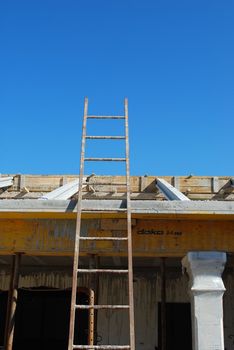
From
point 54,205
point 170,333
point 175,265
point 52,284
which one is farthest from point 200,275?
point 52,284

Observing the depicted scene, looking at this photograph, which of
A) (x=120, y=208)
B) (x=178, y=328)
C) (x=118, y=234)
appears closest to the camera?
(x=120, y=208)

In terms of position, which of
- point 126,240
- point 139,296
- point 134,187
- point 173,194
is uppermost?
point 134,187

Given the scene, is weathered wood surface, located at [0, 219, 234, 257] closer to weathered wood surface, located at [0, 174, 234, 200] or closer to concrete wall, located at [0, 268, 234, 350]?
weathered wood surface, located at [0, 174, 234, 200]

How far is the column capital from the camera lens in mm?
6645

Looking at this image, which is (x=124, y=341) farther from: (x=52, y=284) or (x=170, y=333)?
(x=52, y=284)

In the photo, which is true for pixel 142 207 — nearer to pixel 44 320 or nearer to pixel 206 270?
pixel 206 270

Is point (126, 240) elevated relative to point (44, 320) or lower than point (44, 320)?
elevated

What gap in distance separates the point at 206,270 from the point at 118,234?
1389 mm

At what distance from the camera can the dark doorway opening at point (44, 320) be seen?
12312mm

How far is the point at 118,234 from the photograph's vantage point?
718 centimetres

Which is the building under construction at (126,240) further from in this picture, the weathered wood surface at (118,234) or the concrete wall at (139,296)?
the concrete wall at (139,296)

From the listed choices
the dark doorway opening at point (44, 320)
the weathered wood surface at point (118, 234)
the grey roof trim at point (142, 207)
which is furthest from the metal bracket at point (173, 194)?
the dark doorway opening at point (44, 320)

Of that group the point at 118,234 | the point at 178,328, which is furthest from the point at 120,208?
the point at 178,328

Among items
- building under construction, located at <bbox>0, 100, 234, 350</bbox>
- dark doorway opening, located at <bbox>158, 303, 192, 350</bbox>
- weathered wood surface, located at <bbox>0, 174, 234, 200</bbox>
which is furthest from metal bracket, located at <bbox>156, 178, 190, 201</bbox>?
dark doorway opening, located at <bbox>158, 303, 192, 350</bbox>
